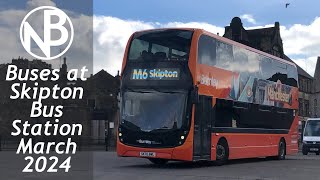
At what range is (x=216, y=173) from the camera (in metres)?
17.8

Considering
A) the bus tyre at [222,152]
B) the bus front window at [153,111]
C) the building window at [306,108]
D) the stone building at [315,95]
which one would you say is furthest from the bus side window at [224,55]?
the stone building at [315,95]

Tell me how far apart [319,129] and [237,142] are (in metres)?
19.6

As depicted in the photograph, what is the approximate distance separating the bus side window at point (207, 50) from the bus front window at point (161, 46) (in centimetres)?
52

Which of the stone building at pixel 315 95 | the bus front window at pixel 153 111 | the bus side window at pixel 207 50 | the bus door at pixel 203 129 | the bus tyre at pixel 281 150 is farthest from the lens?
the stone building at pixel 315 95

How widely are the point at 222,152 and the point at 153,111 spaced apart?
3677 mm

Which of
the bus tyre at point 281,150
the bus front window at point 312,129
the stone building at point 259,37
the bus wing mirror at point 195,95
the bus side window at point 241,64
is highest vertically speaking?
the stone building at point 259,37

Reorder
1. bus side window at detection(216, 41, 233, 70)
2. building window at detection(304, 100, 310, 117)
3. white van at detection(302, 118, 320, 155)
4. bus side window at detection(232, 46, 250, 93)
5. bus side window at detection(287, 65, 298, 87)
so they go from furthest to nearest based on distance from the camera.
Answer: building window at detection(304, 100, 310, 117)
white van at detection(302, 118, 320, 155)
bus side window at detection(287, 65, 298, 87)
bus side window at detection(232, 46, 250, 93)
bus side window at detection(216, 41, 233, 70)

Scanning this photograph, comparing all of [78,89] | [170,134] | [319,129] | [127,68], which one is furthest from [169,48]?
[319,129]

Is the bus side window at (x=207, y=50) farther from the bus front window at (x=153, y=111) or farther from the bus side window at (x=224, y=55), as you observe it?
the bus front window at (x=153, y=111)

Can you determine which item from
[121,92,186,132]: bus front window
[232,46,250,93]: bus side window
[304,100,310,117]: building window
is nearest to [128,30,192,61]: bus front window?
[121,92,186,132]: bus front window

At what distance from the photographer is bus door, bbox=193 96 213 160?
19203 mm

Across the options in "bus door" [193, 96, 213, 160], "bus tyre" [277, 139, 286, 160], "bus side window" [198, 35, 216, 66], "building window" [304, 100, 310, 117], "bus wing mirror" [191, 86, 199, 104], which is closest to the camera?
"bus wing mirror" [191, 86, 199, 104]

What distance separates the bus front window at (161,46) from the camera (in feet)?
63.1

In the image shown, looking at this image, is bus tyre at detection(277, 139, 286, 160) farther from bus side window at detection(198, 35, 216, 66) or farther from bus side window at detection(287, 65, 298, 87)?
bus side window at detection(198, 35, 216, 66)
